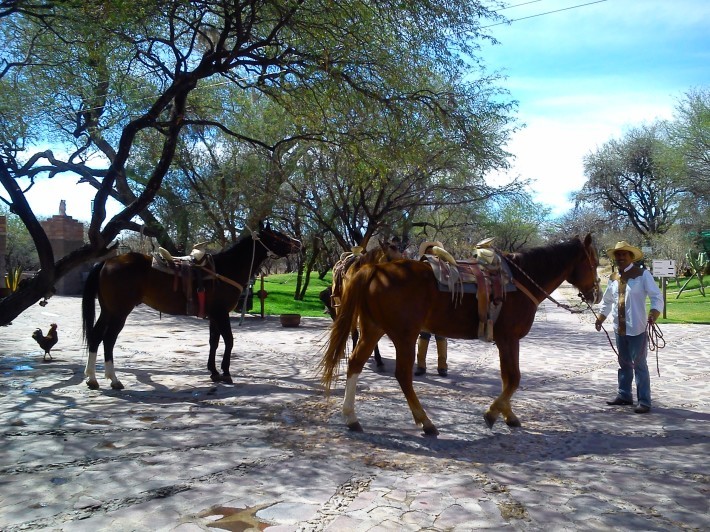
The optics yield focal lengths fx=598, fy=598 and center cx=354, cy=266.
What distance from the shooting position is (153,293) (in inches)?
332

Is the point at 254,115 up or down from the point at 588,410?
up

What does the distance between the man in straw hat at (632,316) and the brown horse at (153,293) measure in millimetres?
4768

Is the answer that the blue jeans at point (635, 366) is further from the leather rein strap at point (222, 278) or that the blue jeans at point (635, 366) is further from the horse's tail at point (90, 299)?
the horse's tail at point (90, 299)

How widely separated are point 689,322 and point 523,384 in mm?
11776

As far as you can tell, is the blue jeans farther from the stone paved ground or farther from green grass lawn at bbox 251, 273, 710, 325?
green grass lawn at bbox 251, 273, 710, 325

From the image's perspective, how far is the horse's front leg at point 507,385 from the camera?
598cm

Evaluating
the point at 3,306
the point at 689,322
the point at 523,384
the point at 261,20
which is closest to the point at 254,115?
the point at 261,20

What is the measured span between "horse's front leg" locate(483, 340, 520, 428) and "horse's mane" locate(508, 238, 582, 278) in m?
0.90

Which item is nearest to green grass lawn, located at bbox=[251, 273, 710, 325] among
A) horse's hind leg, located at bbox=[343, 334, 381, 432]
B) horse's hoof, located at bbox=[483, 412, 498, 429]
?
horse's hoof, located at bbox=[483, 412, 498, 429]

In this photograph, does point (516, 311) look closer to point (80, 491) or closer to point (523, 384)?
point (523, 384)

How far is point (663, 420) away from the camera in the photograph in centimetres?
641

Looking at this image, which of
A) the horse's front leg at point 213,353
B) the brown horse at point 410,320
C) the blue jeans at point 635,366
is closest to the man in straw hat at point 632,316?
the blue jeans at point 635,366

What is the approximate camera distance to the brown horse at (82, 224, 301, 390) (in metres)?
8.10

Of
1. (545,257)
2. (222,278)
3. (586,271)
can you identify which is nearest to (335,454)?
(545,257)
